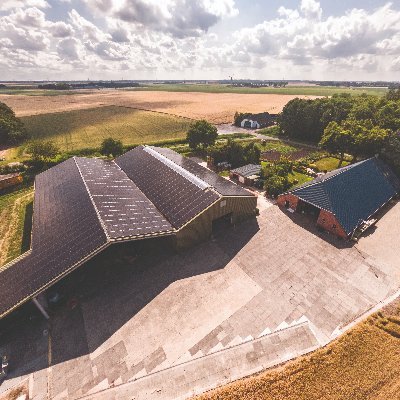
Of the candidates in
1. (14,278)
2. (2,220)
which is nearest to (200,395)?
(14,278)

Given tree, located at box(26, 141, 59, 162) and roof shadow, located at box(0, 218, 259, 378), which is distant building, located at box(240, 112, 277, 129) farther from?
roof shadow, located at box(0, 218, 259, 378)

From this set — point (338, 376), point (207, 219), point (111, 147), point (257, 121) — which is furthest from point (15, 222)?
point (257, 121)

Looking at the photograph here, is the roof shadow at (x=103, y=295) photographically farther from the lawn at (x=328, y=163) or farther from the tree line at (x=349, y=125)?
the tree line at (x=349, y=125)

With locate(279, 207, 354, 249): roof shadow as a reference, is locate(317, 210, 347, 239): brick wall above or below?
above

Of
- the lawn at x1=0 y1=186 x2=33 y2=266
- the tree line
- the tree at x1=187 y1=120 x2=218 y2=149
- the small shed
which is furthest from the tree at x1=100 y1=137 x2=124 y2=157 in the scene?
the tree line

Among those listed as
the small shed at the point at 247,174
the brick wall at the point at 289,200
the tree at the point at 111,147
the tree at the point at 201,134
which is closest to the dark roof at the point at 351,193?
the brick wall at the point at 289,200

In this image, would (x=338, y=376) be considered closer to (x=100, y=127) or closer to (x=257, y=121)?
(x=257, y=121)
